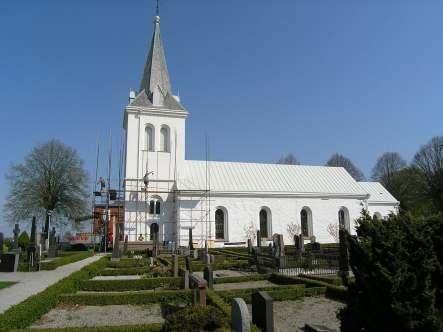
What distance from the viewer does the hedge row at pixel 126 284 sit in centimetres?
1330

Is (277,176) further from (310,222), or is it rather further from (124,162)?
(124,162)

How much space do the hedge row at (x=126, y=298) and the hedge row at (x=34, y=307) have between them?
0.50 meters

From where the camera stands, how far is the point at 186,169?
35.3m

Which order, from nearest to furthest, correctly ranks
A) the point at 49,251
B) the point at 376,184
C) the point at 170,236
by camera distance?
the point at 49,251 < the point at 170,236 < the point at 376,184

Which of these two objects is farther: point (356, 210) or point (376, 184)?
point (376, 184)

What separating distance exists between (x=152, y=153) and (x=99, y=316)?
25.0 m

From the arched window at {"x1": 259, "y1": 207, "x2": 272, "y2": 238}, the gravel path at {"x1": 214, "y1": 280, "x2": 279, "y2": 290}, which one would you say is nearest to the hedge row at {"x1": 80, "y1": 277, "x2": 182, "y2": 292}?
the gravel path at {"x1": 214, "y1": 280, "x2": 279, "y2": 290}

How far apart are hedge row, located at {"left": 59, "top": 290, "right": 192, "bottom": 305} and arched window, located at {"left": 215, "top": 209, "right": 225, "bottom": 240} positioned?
2341 centimetres

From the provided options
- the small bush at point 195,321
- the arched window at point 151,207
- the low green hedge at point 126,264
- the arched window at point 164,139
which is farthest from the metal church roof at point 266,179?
the small bush at point 195,321

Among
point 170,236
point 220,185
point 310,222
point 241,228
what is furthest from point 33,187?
point 310,222

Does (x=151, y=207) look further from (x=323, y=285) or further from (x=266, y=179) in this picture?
(x=323, y=285)

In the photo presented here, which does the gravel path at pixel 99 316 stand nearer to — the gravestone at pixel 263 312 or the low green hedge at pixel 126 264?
the gravestone at pixel 263 312

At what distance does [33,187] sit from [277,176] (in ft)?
75.9

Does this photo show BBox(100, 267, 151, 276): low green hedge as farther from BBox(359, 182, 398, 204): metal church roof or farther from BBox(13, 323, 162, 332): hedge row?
BBox(359, 182, 398, 204): metal church roof
